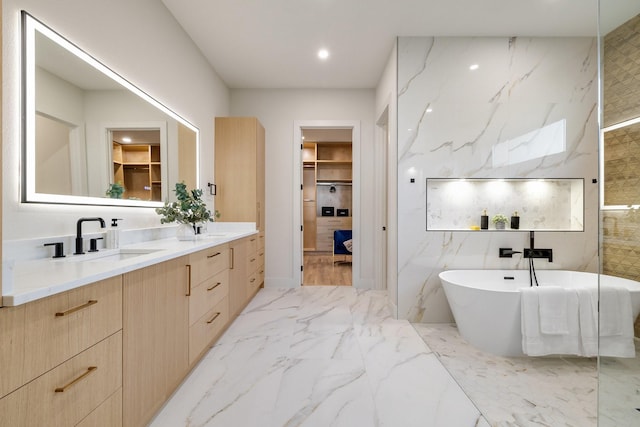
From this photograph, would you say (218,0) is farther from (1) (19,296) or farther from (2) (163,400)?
(2) (163,400)

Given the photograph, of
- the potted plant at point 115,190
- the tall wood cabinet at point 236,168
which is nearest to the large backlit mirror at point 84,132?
the potted plant at point 115,190

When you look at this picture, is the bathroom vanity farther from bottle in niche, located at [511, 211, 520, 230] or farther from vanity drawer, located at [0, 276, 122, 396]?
bottle in niche, located at [511, 211, 520, 230]

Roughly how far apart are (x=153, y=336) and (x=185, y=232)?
1088 millimetres

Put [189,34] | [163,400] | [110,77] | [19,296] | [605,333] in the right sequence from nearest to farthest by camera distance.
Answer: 1. [19,296]
2. [605,333]
3. [163,400]
4. [110,77]
5. [189,34]

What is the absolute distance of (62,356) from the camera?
0.95 meters

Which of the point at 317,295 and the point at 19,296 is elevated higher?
the point at 19,296

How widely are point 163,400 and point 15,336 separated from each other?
99 cm

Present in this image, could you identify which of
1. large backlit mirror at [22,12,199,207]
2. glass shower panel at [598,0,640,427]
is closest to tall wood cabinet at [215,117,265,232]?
large backlit mirror at [22,12,199,207]

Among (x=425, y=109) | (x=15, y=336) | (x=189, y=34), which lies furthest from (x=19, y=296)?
(x=425, y=109)

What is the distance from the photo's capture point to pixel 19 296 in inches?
31.0

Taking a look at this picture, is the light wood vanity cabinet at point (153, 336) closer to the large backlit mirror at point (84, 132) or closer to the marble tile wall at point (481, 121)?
the large backlit mirror at point (84, 132)

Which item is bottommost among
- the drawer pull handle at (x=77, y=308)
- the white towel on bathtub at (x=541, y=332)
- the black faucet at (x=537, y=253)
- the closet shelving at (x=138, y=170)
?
the white towel on bathtub at (x=541, y=332)

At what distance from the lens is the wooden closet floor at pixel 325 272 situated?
4363 millimetres

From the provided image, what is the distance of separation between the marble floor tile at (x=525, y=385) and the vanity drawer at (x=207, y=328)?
1.72 meters
